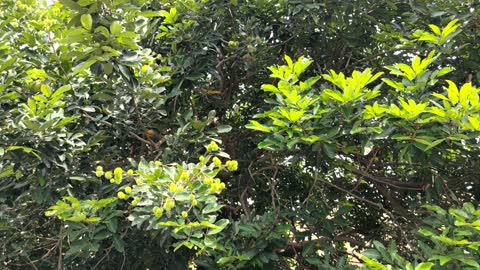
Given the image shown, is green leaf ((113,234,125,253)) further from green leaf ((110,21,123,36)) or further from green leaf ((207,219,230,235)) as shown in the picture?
green leaf ((110,21,123,36))

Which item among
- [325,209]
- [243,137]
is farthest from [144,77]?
[325,209]

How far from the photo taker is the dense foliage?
74.5 inches

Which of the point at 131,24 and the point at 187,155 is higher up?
the point at 131,24

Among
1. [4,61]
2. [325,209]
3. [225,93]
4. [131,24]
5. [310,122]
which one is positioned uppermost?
[131,24]

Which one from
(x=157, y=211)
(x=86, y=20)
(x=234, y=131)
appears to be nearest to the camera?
(x=157, y=211)

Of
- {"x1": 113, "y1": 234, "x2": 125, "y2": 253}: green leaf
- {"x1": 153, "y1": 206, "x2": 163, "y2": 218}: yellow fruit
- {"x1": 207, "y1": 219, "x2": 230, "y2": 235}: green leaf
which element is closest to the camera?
{"x1": 153, "y1": 206, "x2": 163, "y2": 218}: yellow fruit

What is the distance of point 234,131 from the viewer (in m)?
3.30

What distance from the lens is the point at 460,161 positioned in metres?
2.38

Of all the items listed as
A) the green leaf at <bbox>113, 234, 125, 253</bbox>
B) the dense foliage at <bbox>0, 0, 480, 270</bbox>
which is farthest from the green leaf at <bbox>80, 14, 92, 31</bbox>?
the green leaf at <bbox>113, 234, 125, 253</bbox>

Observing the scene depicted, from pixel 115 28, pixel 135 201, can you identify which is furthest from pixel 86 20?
pixel 135 201

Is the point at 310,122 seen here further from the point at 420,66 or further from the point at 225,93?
the point at 225,93

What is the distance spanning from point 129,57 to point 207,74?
0.83 metres

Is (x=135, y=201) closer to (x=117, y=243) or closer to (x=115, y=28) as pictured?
(x=117, y=243)

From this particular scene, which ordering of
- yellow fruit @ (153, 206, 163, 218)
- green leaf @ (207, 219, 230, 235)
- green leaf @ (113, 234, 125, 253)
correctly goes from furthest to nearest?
green leaf @ (113, 234, 125, 253), green leaf @ (207, 219, 230, 235), yellow fruit @ (153, 206, 163, 218)
